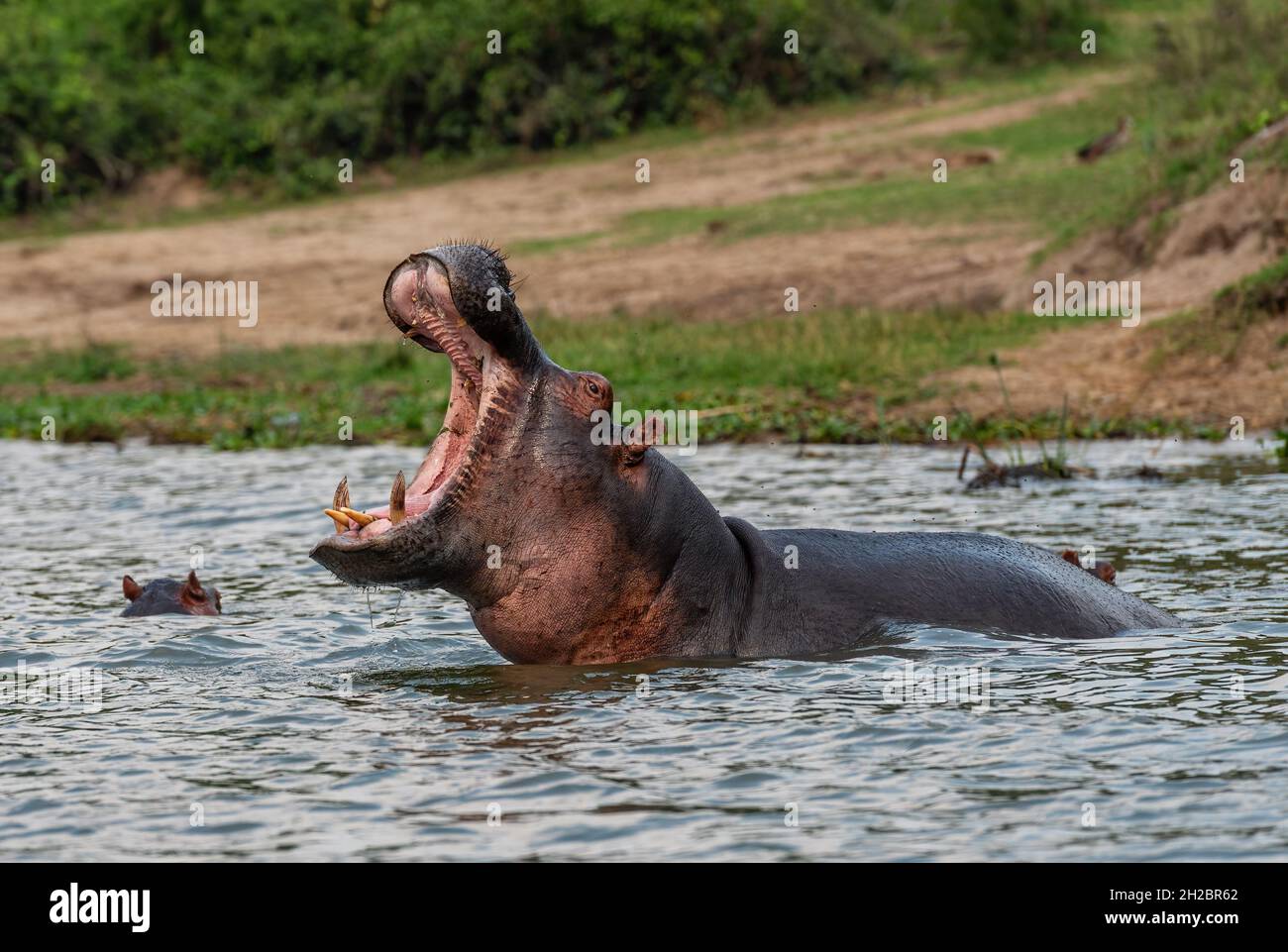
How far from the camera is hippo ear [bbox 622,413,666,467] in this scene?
604 centimetres

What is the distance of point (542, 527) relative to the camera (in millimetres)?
6023

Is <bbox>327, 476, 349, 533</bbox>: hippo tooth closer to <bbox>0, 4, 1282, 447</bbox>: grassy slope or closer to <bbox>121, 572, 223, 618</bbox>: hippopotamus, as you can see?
<bbox>121, 572, 223, 618</bbox>: hippopotamus

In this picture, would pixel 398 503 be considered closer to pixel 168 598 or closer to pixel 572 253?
pixel 168 598

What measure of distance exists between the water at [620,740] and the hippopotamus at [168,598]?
0.42 ft

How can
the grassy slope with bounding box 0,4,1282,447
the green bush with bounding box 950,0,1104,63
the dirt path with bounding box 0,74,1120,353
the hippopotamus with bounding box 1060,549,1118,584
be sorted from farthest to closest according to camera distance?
the green bush with bounding box 950,0,1104,63
the dirt path with bounding box 0,74,1120,353
the grassy slope with bounding box 0,4,1282,447
the hippopotamus with bounding box 1060,549,1118,584

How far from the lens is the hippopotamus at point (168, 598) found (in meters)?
8.27

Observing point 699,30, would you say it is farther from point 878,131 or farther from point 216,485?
point 216,485

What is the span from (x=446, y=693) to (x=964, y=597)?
6.00 ft

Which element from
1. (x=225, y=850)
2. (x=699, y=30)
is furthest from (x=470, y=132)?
(x=225, y=850)

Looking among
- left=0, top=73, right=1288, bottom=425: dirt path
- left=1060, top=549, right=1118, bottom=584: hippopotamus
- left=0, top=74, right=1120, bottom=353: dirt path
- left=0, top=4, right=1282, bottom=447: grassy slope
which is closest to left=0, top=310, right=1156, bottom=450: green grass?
left=0, top=4, right=1282, bottom=447: grassy slope
